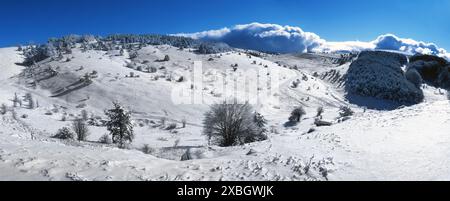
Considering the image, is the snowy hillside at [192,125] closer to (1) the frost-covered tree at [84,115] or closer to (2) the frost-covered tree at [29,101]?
(2) the frost-covered tree at [29,101]

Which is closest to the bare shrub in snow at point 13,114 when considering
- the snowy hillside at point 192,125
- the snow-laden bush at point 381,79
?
the snowy hillside at point 192,125

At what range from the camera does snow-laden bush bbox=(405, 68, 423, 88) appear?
424 ft

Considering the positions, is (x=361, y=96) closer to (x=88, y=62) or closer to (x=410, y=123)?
(x=88, y=62)

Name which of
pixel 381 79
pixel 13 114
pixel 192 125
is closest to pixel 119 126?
pixel 192 125

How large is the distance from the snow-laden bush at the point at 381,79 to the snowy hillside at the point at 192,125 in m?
5.24

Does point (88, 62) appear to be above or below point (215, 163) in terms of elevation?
above

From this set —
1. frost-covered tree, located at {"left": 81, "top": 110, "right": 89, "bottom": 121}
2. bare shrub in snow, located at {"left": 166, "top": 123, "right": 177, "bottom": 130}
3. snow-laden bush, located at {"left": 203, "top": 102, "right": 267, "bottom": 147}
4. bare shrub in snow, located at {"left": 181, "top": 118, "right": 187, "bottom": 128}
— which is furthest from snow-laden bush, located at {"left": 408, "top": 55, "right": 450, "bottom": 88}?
frost-covered tree, located at {"left": 81, "top": 110, "right": 89, "bottom": 121}

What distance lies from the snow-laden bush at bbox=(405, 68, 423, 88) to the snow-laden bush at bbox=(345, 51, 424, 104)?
5.71 ft

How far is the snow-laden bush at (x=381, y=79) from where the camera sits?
11844 cm
